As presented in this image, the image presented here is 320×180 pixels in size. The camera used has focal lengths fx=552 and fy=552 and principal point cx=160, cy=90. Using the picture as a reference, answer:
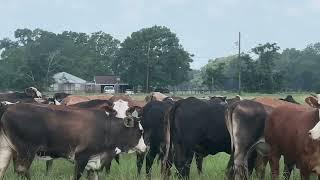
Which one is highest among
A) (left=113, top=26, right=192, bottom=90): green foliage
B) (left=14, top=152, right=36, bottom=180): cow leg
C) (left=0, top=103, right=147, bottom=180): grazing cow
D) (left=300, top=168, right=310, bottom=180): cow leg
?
(left=113, top=26, right=192, bottom=90): green foliage

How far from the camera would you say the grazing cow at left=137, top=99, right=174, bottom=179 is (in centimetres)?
1195

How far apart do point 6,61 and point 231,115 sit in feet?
324

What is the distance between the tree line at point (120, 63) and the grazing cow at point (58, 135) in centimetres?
6400

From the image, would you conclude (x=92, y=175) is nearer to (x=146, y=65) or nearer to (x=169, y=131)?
(x=169, y=131)

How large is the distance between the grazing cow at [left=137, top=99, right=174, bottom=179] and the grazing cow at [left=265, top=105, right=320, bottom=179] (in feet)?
8.42

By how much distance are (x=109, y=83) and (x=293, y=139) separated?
283 ft

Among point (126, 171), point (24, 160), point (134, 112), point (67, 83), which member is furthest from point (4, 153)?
point (67, 83)

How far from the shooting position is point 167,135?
1142cm

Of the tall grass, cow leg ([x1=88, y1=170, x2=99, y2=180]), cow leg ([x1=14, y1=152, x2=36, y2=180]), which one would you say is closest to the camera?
cow leg ([x1=14, y1=152, x2=36, y2=180])

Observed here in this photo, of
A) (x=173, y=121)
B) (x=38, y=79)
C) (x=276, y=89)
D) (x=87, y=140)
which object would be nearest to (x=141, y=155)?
(x=173, y=121)

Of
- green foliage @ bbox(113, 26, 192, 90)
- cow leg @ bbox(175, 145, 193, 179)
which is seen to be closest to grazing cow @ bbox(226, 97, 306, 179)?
cow leg @ bbox(175, 145, 193, 179)

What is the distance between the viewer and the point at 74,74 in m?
107

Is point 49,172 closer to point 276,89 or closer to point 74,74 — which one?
point 276,89

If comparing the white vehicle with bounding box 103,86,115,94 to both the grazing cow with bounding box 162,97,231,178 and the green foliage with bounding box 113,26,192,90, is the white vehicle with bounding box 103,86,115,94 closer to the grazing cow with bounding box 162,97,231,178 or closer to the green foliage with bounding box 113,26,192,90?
the green foliage with bounding box 113,26,192,90
